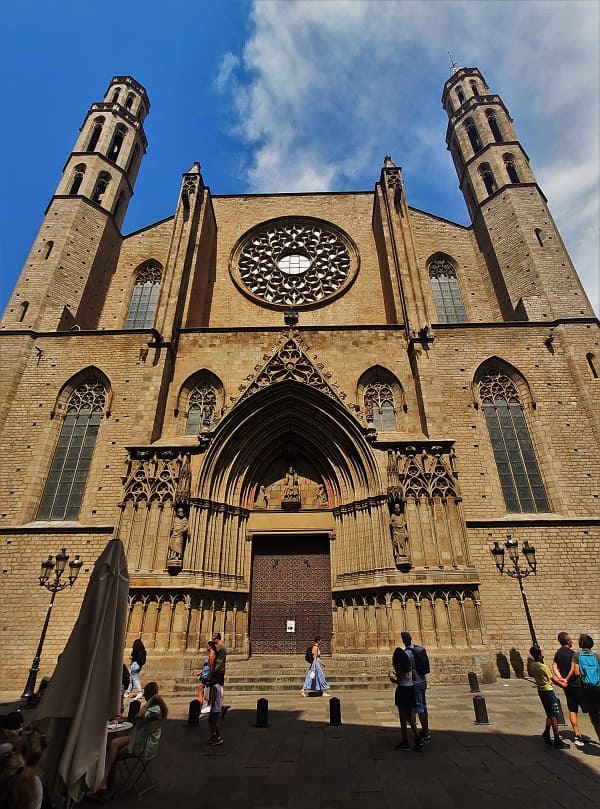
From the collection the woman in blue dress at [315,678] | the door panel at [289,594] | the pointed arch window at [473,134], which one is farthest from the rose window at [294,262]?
the woman in blue dress at [315,678]

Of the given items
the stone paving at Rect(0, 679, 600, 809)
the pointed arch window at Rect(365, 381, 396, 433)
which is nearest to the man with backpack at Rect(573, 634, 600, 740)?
the stone paving at Rect(0, 679, 600, 809)

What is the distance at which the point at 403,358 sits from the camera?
15.5 metres

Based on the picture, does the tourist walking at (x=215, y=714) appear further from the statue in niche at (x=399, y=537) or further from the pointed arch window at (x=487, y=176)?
the pointed arch window at (x=487, y=176)

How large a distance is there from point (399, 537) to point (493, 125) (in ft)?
83.3

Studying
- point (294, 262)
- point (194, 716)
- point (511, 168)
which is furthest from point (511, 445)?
point (511, 168)

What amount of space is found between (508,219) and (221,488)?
1799 centimetres

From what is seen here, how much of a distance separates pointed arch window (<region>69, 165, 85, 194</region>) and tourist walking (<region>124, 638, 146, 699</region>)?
72.0 feet

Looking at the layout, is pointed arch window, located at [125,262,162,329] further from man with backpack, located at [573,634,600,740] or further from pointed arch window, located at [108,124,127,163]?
man with backpack, located at [573,634,600,740]

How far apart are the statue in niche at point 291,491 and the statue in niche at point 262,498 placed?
56cm

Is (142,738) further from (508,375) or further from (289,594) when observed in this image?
(508,375)

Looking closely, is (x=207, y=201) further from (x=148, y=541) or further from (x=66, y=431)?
(x=148, y=541)

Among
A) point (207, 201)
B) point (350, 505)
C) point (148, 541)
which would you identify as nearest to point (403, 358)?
point (350, 505)

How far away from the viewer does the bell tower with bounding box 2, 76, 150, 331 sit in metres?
17.8

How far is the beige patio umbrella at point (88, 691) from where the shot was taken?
3.66 m
